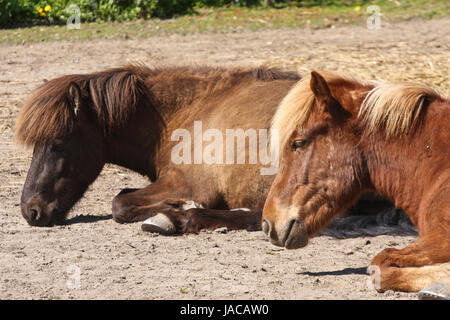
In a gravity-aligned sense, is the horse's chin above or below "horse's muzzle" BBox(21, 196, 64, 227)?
below

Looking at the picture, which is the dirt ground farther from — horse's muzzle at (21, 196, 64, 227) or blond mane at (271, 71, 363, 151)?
blond mane at (271, 71, 363, 151)

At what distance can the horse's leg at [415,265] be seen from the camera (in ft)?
12.5

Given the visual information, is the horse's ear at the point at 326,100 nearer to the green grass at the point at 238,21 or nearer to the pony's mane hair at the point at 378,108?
the pony's mane hair at the point at 378,108

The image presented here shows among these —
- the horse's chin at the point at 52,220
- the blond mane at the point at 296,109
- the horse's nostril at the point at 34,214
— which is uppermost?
the blond mane at the point at 296,109

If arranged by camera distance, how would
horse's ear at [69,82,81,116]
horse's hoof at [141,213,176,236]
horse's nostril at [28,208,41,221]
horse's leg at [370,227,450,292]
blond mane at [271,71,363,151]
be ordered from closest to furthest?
horse's leg at [370,227,450,292] → blond mane at [271,71,363,151] → horse's hoof at [141,213,176,236] → horse's nostril at [28,208,41,221] → horse's ear at [69,82,81,116]

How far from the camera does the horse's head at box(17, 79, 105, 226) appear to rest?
18.4 ft

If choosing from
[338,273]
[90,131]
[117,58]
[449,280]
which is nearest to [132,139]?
[90,131]

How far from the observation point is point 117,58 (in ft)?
35.2

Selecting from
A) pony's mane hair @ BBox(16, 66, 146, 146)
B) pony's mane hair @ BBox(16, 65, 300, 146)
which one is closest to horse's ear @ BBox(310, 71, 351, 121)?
pony's mane hair @ BBox(16, 65, 300, 146)

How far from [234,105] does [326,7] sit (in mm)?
9730

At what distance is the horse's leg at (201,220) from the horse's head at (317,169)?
4.51ft

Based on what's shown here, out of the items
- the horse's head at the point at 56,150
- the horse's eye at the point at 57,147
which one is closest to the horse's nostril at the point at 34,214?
the horse's head at the point at 56,150

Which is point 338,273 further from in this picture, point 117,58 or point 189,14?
point 189,14

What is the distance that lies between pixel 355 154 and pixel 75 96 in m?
2.64
